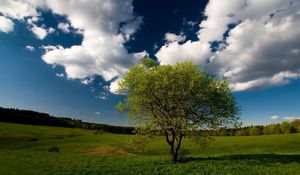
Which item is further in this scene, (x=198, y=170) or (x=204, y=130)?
(x=204, y=130)

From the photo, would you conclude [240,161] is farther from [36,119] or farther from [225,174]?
[36,119]

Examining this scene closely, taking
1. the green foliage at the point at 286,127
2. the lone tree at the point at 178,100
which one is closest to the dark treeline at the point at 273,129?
the green foliage at the point at 286,127

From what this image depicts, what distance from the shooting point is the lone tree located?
1517 inches

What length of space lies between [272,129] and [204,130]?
396 feet

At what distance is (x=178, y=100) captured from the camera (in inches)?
1527

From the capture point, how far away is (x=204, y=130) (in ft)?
134

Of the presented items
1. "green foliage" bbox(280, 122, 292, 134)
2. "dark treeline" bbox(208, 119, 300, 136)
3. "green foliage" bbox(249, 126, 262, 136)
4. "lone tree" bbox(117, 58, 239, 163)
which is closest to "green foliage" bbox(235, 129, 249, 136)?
"dark treeline" bbox(208, 119, 300, 136)

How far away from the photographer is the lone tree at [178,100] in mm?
38531

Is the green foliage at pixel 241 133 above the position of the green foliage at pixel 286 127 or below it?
below

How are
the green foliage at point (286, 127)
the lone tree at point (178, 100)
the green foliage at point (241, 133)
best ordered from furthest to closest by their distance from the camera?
the green foliage at point (241, 133), the green foliage at point (286, 127), the lone tree at point (178, 100)

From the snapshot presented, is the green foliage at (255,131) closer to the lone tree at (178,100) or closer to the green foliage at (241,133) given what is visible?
the green foliage at (241,133)

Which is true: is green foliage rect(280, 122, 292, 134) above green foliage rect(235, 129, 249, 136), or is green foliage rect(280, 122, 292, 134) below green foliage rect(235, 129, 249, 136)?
above

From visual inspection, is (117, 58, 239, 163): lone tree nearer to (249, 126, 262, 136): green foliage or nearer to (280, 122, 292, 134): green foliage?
(280, 122, 292, 134): green foliage

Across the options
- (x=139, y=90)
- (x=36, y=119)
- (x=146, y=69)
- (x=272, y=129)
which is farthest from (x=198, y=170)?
(x=36, y=119)
